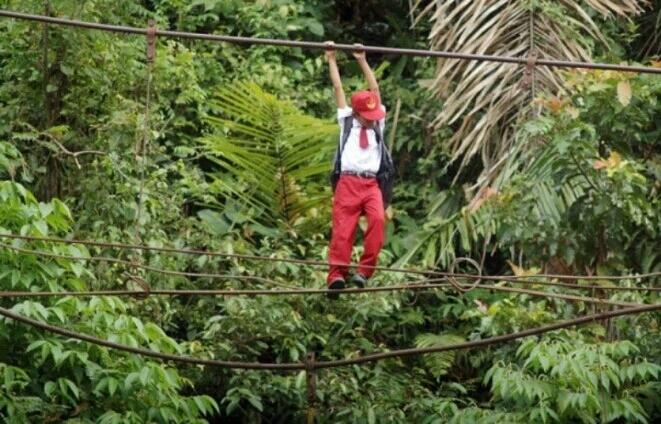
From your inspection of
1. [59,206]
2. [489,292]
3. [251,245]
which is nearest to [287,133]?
[251,245]

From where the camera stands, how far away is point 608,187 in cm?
966

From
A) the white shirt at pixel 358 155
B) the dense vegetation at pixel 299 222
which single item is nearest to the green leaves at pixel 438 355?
the dense vegetation at pixel 299 222

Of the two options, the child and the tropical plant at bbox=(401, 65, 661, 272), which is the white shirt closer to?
the child

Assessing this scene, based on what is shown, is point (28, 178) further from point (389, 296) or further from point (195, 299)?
point (389, 296)

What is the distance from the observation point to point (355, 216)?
808 centimetres

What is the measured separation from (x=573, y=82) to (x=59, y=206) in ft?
10.1

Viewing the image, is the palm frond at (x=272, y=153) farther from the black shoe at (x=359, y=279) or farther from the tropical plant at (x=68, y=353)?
the black shoe at (x=359, y=279)

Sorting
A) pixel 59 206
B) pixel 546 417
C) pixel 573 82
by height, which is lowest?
pixel 546 417

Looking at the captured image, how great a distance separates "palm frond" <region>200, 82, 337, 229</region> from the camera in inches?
411

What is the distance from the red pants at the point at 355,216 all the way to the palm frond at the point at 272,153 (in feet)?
7.62

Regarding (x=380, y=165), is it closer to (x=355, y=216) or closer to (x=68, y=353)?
(x=355, y=216)

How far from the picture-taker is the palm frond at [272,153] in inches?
411

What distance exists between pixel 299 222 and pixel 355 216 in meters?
2.45

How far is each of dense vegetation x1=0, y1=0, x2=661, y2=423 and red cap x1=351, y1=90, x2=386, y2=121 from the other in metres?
1.42
